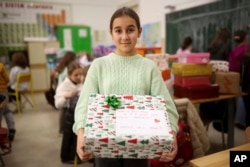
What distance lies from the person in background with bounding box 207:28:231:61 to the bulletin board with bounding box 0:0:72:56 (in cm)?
489

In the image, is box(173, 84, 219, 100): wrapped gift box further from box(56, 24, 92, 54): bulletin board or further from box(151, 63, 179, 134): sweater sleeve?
box(56, 24, 92, 54): bulletin board

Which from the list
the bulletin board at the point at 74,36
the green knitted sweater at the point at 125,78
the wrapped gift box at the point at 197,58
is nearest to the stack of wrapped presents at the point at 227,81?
the wrapped gift box at the point at 197,58

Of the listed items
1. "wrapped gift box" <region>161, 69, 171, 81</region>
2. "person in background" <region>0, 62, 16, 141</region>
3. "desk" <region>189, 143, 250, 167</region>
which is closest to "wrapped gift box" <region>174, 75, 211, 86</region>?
"wrapped gift box" <region>161, 69, 171, 81</region>

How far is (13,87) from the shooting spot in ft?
14.1

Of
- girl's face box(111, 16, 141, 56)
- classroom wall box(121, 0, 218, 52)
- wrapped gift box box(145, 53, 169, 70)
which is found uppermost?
classroom wall box(121, 0, 218, 52)

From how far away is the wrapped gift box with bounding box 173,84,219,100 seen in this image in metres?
2.23

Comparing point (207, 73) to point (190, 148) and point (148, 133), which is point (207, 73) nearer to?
point (190, 148)

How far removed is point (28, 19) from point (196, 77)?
5.88 metres

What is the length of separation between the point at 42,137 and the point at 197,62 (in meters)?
2.34

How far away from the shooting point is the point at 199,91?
2.25 meters

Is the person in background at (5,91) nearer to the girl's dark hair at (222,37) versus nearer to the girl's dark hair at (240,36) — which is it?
the girl's dark hair at (222,37)

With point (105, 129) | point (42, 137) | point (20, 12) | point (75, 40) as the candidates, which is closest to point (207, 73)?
point (105, 129)

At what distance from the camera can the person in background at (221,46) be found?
3.53m


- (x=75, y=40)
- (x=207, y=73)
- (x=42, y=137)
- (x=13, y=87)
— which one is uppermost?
(x=75, y=40)
